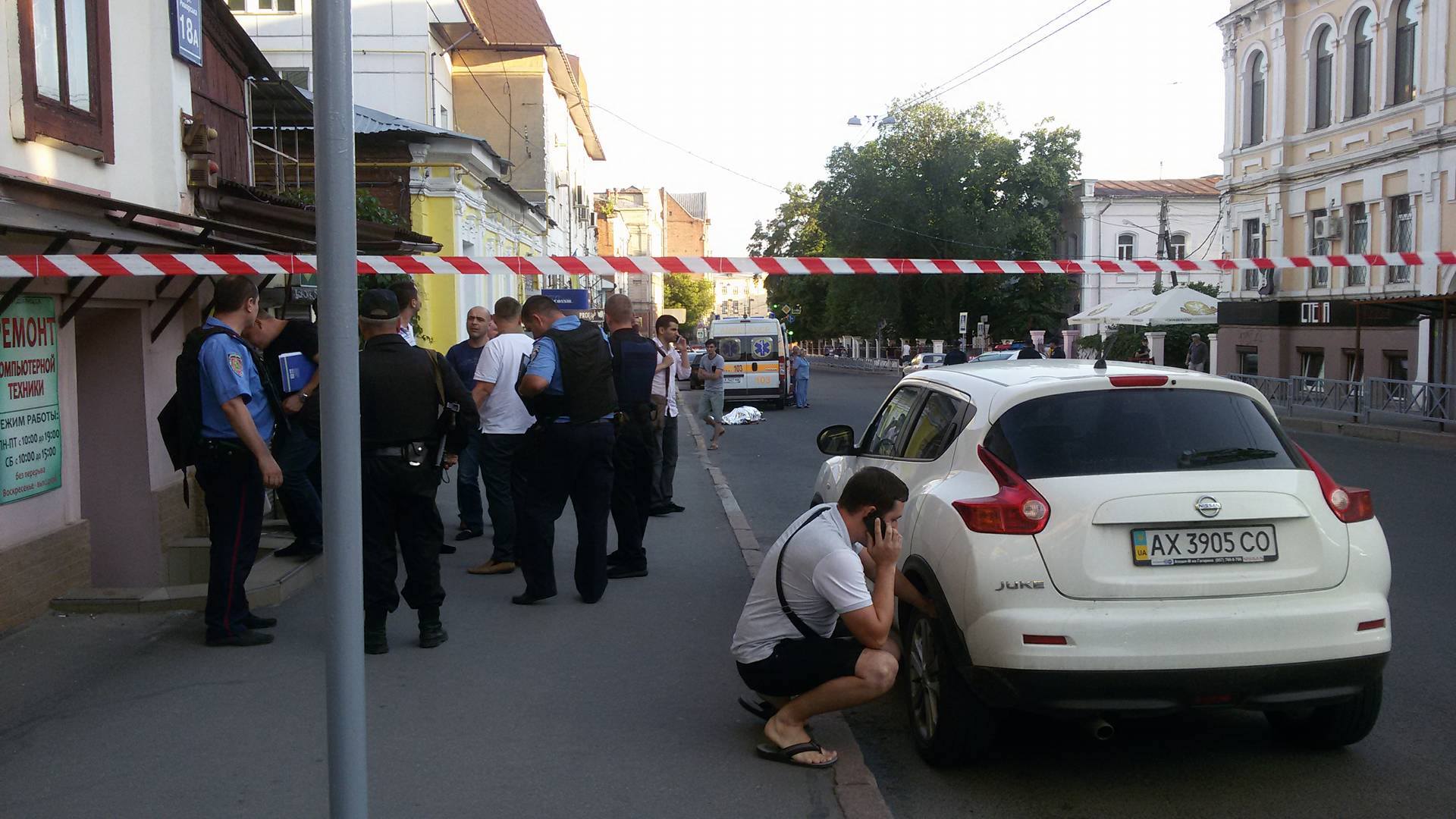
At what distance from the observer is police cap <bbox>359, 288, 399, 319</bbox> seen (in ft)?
20.3

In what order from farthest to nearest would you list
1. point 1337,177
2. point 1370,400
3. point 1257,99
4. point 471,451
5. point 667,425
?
1. point 1257,99
2. point 1337,177
3. point 1370,400
4. point 667,425
5. point 471,451

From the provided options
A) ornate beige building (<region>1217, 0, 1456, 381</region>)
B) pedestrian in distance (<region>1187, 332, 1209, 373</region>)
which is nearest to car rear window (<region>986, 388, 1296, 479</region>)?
ornate beige building (<region>1217, 0, 1456, 381</region>)

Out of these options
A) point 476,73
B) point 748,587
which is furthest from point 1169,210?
point 748,587

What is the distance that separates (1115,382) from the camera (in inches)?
193

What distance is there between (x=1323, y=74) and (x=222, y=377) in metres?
32.6

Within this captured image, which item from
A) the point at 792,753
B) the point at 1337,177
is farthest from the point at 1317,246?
the point at 792,753

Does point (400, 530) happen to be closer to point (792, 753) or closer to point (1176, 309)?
point (792, 753)

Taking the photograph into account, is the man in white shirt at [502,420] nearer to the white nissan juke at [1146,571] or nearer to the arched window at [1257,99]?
the white nissan juke at [1146,571]

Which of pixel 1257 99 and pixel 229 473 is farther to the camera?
pixel 1257 99

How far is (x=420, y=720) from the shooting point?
17.0 feet

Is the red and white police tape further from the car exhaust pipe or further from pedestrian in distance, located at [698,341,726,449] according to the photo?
pedestrian in distance, located at [698,341,726,449]

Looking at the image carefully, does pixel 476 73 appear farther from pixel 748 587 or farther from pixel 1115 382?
pixel 1115 382

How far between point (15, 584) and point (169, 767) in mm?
2700

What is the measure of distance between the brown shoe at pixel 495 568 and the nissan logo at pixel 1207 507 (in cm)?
526
